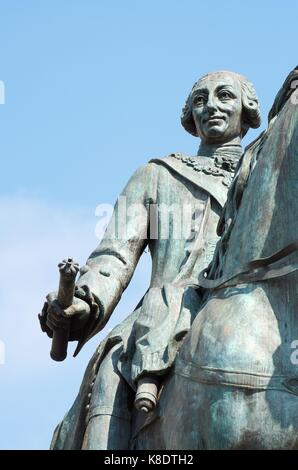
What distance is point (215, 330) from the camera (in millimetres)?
8773

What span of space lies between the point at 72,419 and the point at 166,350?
45.9 inches

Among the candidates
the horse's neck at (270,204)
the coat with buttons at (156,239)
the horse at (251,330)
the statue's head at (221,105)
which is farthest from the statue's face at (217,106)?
the horse's neck at (270,204)

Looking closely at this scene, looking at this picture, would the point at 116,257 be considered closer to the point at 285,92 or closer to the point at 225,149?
the point at 225,149

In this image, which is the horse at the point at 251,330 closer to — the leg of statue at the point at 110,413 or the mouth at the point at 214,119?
the leg of statue at the point at 110,413

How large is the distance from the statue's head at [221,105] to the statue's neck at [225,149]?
31 mm

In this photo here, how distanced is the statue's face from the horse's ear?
1.89 meters

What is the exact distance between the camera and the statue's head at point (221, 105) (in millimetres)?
11445

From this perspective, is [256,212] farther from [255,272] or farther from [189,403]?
[189,403]

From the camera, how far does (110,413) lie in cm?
991

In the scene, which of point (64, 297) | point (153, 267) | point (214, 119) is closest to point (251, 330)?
point (64, 297)

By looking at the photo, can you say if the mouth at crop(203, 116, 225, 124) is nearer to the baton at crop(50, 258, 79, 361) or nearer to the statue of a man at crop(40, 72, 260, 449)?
the statue of a man at crop(40, 72, 260, 449)

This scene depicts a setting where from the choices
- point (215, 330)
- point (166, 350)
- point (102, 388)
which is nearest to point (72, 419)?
point (102, 388)
